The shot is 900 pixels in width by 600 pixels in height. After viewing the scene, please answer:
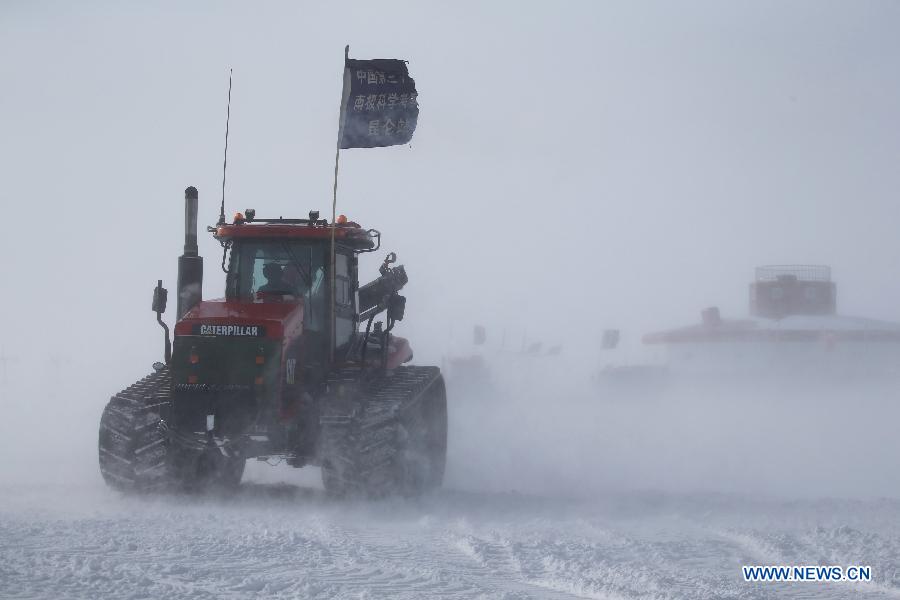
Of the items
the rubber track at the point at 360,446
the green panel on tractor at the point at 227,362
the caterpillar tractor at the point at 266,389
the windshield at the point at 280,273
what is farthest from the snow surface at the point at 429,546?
the windshield at the point at 280,273

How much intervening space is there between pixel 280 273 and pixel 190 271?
108 cm

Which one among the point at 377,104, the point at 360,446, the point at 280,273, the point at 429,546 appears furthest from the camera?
the point at 377,104

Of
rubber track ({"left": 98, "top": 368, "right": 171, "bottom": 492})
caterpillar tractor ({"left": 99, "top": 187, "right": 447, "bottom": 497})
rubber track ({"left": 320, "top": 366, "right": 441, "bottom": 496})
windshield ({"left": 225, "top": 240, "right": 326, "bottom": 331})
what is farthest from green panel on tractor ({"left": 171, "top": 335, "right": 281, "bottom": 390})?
windshield ({"left": 225, "top": 240, "right": 326, "bottom": 331})

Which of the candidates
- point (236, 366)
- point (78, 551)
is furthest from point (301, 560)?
point (236, 366)

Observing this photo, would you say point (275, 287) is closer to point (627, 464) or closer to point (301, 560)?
point (301, 560)

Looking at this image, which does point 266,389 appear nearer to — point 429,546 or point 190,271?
point 190,271

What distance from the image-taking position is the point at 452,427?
19.1 metres

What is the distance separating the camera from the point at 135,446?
1143 centimetres

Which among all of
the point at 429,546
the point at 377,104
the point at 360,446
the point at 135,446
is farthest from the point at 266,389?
the point at 377,104

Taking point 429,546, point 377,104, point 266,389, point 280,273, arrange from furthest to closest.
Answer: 1. point 377,104
2. point 280,273
3. point 266,389
4. point 429,546

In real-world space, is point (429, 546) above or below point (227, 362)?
below

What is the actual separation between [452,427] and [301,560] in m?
11.1

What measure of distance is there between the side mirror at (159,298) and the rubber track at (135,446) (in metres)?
0.99

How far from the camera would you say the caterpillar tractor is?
11.2 m
